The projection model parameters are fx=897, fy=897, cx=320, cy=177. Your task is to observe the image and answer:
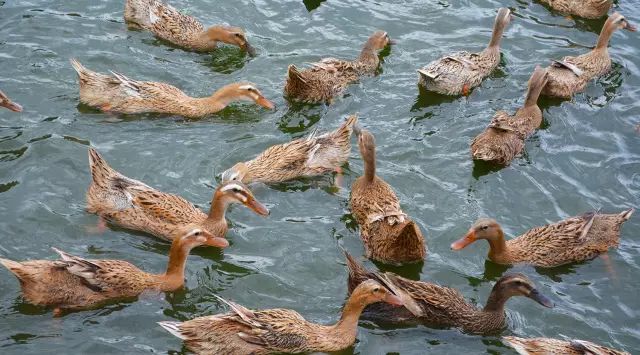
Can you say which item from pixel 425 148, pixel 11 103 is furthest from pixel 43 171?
pixel 425 148

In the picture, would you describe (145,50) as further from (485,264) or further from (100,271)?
(485,264)

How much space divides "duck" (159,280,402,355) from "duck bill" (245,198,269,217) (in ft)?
4.95

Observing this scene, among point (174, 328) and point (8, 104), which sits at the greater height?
point (8, 104)

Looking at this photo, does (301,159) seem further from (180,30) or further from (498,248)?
(180,30)

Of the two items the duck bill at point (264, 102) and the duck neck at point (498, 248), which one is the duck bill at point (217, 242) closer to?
the duck neck at point (498, 248)

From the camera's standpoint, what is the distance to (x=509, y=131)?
10617 mm

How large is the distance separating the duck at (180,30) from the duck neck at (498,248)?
195 inches

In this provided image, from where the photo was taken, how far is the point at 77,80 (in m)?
11.5

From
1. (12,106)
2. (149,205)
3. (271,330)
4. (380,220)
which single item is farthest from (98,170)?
(380,220)

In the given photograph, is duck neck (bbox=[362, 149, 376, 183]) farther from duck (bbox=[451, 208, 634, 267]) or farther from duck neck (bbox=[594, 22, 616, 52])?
duck neck (bbox=[594, 22, 616, 52])

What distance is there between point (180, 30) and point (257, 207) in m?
4.24

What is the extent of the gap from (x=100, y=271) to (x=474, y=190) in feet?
14.3

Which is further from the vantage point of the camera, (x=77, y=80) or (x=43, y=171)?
(x=77, y=80)

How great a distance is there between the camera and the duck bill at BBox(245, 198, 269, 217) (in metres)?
9.16
